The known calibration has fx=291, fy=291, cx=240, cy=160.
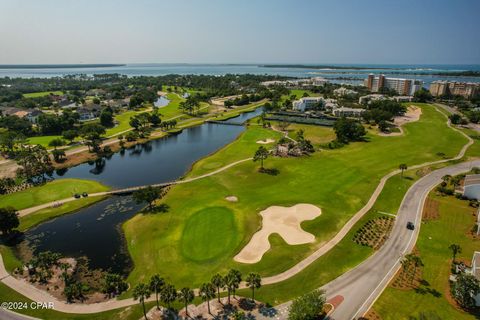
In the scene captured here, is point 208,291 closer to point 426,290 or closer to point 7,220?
point 426,290

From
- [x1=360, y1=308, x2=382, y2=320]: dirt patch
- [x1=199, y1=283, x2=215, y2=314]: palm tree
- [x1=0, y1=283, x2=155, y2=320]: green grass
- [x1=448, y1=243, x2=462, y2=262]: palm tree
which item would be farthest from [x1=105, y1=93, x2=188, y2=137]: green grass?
[x1=448, y1=243, x2=462, y2=262]: palm tree

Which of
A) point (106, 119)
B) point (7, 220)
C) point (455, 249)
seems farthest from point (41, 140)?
point (455, 249)

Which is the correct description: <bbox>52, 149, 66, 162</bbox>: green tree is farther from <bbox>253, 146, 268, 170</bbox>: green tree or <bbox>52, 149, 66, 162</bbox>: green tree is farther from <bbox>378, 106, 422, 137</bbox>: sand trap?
<bbox>378, 106, 422, 137</bbox>: sand trap

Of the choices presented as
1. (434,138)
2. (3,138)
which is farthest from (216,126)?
(434,138)

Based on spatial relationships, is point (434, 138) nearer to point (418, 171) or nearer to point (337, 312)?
point (418, 171)

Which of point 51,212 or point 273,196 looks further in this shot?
point 273,196

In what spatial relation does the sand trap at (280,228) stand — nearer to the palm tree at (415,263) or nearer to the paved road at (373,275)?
the paved road at (373,275)
